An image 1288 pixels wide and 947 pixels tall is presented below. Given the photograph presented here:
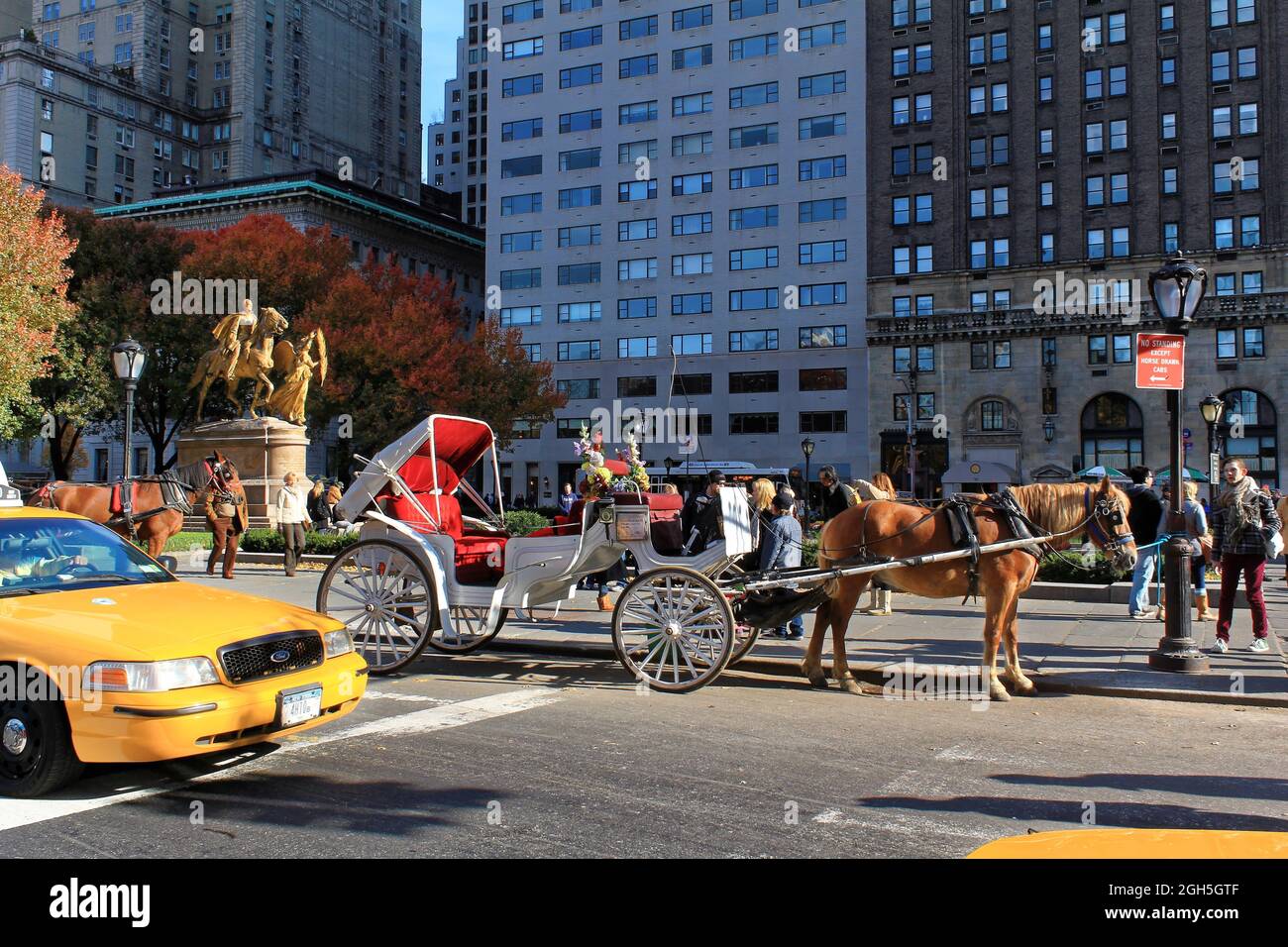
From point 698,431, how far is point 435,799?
62.4 meters

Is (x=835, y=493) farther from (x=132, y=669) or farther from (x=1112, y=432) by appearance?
(x=1112, y=432)

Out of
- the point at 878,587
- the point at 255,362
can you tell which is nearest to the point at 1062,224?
the point at 255,362

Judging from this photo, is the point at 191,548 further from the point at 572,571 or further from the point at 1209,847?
the point at 1209,847

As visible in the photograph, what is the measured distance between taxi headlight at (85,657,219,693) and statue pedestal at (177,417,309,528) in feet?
75.3

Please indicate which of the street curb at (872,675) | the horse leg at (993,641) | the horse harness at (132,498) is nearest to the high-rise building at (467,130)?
the horse harness at (132,498)

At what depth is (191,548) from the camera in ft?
79.0

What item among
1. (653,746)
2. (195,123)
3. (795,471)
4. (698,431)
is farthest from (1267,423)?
(195,123)

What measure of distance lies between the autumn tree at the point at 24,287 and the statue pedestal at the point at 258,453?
5.75 m

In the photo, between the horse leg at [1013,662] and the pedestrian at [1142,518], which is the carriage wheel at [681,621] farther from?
the pedestrian at [1142,518]

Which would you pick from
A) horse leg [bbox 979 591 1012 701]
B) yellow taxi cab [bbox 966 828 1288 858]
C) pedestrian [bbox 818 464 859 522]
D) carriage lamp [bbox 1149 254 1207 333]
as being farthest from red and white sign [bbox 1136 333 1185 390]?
yellow taxi cab [bbox 966 828 1288 858]

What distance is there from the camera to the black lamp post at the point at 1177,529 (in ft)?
33.6

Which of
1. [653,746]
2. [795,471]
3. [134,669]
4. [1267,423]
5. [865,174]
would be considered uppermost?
[865,174]

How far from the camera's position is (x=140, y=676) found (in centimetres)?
544

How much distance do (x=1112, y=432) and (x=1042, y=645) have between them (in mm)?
49392
